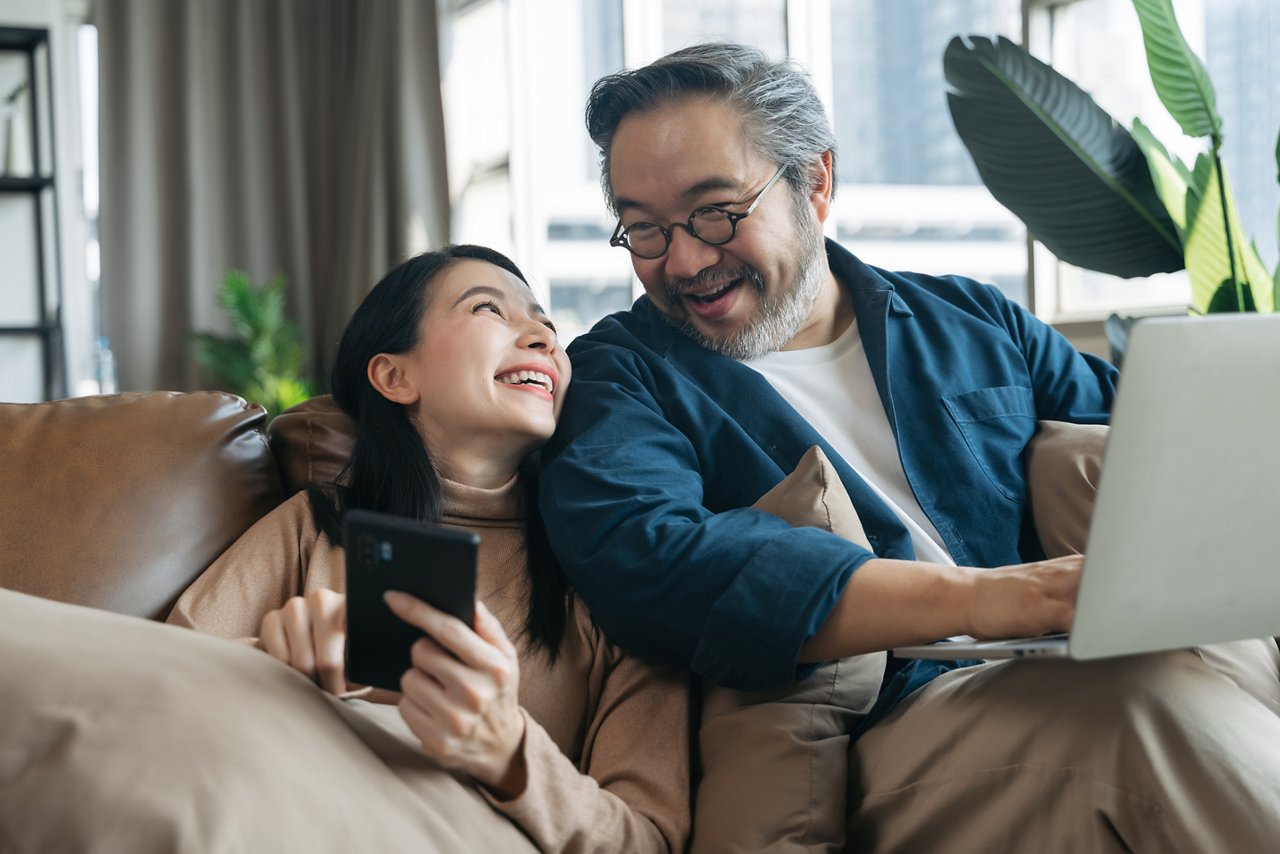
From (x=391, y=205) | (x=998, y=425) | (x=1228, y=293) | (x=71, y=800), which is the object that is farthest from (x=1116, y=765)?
(x=391, y=205)

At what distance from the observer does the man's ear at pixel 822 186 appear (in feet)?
6.14

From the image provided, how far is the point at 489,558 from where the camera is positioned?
5.05 ft

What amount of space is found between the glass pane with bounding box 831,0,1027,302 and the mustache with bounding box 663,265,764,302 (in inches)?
114

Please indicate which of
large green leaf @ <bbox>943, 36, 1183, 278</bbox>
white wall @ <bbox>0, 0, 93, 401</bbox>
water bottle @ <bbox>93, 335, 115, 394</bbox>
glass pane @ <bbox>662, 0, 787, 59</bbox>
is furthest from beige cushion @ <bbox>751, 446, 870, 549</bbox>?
water bottle @ <bbox>93, 335, 115, 394</bbox>

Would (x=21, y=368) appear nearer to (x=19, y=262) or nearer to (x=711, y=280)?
(x=19, y=262)

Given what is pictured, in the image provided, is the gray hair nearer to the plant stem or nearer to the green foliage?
the plant stem

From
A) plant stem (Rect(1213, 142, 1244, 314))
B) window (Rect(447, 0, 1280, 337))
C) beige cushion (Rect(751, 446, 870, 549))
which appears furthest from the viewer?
window (Rect(447, 0, 1280, 337))

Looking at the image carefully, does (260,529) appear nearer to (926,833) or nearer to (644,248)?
(644,248)

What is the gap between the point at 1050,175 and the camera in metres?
2.25

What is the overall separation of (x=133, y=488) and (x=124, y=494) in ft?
0.04

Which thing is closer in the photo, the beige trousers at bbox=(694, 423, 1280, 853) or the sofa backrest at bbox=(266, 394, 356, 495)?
the beige trousers at bbox=(694, 423, 1280, 853)

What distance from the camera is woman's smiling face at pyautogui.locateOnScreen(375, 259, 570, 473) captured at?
1546 millimetres

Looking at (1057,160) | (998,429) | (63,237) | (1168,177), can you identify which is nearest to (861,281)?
(998,429)

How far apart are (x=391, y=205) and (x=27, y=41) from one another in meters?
1.53
